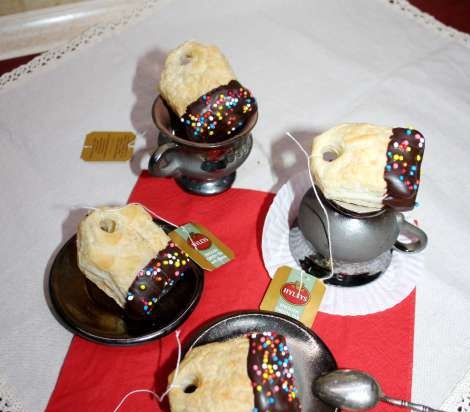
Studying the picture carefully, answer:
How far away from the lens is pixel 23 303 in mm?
965

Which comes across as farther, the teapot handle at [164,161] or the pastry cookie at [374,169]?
the teapot handle at [164,161]

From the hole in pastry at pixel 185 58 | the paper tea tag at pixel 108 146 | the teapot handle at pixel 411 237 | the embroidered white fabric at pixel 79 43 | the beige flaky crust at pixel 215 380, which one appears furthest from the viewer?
the embroidered white fabric at pixel 79 43

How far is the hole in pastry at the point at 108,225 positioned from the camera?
2.77 ft

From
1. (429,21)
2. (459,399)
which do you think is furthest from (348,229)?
(429,21)

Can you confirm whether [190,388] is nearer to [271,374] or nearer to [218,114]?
[271,374]

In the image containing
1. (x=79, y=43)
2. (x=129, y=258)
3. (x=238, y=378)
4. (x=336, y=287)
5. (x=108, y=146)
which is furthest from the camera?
(x=79, y=43)

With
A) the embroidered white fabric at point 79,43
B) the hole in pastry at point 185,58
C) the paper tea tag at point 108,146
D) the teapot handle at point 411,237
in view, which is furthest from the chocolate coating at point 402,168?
the embroidered white fabric at point 79,43

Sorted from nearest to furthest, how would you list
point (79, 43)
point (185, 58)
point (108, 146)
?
point (185, 58) < point (108, 146) < point (79, 43)

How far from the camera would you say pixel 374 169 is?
0.74m

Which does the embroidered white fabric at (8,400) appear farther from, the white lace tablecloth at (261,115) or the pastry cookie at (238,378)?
the pastry cookie at (238,378)

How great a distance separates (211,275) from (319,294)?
23cm

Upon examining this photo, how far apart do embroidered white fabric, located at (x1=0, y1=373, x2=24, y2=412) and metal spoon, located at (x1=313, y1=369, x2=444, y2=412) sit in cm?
51

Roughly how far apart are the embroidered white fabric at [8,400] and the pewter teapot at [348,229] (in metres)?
0.59

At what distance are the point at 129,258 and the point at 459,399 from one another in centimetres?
63
